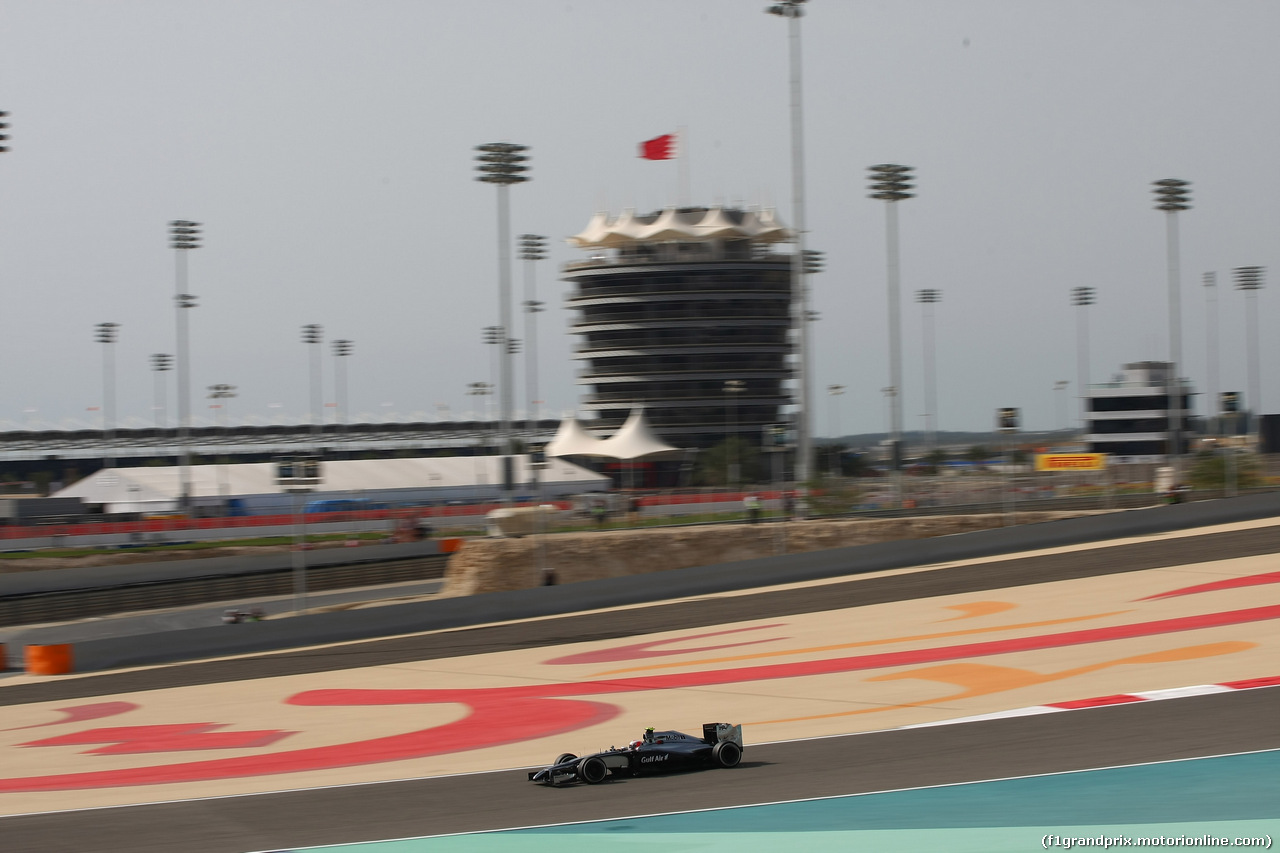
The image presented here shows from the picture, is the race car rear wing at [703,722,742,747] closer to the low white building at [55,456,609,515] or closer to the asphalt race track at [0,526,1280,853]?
the asphalt race track at [0,526,1280,853]

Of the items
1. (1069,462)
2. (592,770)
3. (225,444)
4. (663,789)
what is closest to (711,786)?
(663,789)

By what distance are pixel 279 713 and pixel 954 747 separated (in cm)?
894

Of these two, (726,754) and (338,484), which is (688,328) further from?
(726,754)

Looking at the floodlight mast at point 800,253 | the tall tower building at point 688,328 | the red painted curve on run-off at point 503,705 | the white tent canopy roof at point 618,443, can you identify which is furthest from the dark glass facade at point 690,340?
the red painted curve on run-off at point 503,705

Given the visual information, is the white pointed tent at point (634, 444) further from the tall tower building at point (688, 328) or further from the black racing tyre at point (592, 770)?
the black racing tyre at point (592, 770)

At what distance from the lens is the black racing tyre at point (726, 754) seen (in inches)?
396

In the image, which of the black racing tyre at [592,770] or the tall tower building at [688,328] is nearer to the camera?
the black racing tyre at [592,770]

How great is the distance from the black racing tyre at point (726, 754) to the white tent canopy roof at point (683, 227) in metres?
93.3

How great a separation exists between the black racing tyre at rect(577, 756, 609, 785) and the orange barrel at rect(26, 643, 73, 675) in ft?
47.9

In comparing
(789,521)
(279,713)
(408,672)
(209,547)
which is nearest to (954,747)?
(279,713)

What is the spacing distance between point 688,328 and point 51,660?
80579mm

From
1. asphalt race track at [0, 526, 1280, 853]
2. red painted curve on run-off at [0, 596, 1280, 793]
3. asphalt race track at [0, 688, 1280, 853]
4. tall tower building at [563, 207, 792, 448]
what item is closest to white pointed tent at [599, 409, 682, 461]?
tall tower building at [563, 207, 792, 448]

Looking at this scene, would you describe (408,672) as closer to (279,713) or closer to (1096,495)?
(279,713)

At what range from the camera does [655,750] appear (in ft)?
32.3
